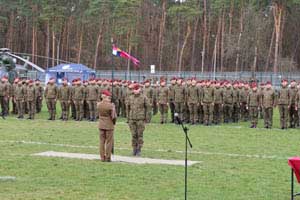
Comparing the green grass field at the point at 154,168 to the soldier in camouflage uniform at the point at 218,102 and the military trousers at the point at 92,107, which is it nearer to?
the soldier in camouflage uniform at the point at 218,102

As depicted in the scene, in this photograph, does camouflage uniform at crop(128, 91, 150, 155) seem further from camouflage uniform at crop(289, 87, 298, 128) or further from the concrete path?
camouflage uniform at crop(289, 87, 298, 128)

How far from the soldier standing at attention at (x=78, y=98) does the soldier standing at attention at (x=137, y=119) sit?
9870 millimetres

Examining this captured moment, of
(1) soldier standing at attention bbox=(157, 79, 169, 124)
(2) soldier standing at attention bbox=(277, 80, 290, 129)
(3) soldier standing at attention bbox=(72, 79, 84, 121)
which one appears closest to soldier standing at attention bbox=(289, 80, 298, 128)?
(2) soldier standing at attention bbox=(277, 80, 290, 129)

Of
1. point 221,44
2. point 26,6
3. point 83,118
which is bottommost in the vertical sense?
point 83,118

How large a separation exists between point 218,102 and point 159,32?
46.9m

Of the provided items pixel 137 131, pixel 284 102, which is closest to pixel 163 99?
pixel 284 102

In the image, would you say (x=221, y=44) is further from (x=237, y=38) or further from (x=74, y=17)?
(x=74, y=17)

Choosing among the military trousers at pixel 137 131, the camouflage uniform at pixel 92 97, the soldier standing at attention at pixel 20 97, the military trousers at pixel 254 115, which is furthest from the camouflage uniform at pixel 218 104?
the military trousers at pixel 137 131

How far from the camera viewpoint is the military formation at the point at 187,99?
22.1 meters

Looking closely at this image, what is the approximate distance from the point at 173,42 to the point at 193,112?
152 ft

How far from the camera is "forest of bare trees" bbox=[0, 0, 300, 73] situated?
59938 mm

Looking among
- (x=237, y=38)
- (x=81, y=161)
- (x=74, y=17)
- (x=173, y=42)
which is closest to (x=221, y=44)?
(x=237, y=38)

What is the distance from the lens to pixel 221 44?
62.8 m

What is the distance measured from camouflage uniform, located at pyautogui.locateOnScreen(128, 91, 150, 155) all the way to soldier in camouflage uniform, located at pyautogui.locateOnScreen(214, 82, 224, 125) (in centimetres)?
863
